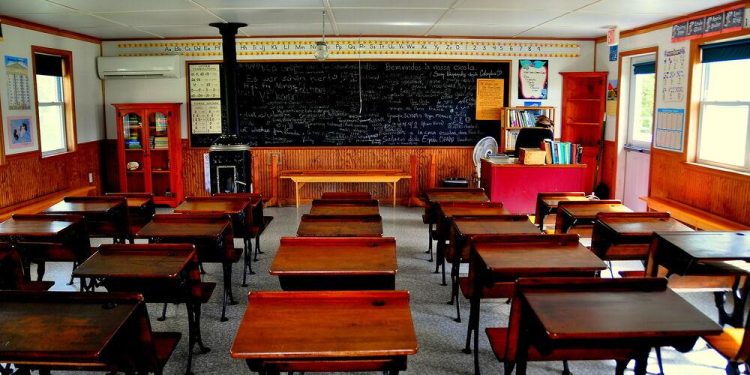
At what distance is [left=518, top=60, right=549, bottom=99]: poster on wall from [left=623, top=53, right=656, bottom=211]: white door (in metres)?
1.24

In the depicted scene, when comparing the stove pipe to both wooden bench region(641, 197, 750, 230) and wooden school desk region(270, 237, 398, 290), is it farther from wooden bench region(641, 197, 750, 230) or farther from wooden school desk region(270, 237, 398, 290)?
wooden bench region(641, 197, 750, 230)

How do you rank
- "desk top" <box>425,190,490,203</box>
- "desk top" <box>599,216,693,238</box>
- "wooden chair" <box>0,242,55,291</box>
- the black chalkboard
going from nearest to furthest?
"wooden chair" <box>0,242,55,291</box>
"desk top" <box>599,216,693,238</box>
"desk top" <box>425,190,490,203</box>
the black chalkboard

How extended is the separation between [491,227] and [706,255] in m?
1.30

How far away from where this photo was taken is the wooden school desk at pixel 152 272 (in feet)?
9.80

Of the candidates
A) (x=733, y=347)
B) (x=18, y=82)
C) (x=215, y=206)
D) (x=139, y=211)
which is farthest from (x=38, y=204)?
(x=733, y=347)

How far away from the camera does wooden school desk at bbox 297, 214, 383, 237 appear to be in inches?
150

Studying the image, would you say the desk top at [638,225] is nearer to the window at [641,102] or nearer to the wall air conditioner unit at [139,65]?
the window at [641,102]

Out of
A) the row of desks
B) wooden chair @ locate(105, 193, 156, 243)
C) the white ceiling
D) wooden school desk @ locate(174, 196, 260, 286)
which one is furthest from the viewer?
the white ceiling

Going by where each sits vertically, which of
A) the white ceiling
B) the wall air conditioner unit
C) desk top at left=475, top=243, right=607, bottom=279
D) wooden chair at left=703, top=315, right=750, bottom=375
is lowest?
wooden chair at left=703, top=315, right=750, bottom=375

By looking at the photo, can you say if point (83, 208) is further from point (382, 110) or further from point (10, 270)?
point (382, 110)

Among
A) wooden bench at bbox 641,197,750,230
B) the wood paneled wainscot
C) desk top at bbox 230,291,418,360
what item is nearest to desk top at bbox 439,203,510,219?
desk top at bbox 230,291,418,360

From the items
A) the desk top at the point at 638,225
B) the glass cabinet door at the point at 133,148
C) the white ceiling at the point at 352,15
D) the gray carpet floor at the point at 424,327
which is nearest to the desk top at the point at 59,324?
the gray carpet floor at the point at 424,327

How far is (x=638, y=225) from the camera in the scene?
13.2 feet

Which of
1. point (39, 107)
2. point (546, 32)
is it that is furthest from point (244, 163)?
point (546, 32)
